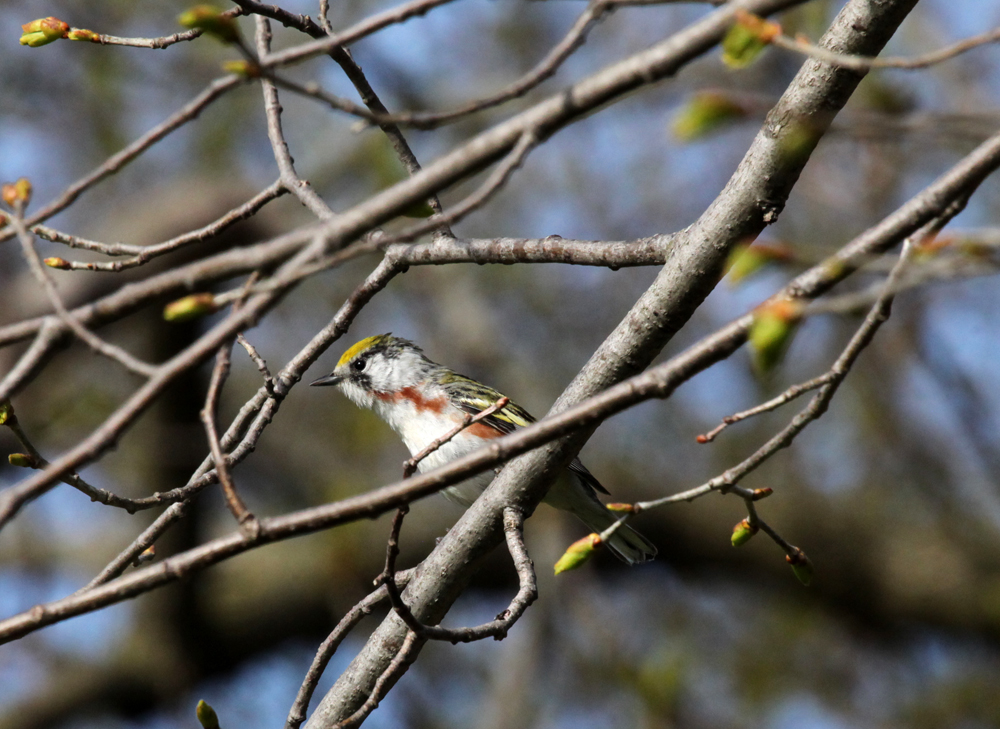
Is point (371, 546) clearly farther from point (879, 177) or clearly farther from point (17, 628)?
point (17, 628)

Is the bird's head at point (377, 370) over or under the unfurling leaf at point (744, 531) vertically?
over

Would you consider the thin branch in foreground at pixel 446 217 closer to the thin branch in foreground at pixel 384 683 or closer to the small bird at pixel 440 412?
the thin branch in foreground at pixel 384 683

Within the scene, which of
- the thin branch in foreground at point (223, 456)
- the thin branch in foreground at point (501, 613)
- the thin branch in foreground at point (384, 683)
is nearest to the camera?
the thin branch in foreground at point (223, 456)

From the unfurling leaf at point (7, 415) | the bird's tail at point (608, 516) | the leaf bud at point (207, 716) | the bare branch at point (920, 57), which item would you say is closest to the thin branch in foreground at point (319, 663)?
the leaf bud at point (207, 716)

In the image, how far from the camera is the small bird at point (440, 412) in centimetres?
558

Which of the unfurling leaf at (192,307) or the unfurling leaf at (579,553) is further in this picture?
the unfurling leaf at (579,553)

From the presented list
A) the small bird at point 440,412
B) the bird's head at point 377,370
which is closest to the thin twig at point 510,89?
the small bird at point 440,412

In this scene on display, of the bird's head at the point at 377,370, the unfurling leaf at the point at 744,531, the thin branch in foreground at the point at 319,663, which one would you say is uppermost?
the bird's head at the point at 377,370

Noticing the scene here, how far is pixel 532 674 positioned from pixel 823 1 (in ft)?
20.4

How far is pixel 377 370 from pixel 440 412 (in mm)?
783

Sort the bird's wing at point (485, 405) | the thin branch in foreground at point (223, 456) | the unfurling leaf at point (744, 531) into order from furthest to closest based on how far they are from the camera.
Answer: the bird's wing at point (485, 405) < the unfurling leaf at point (744, 531) < the thin branch in foreground at point (223, 456)

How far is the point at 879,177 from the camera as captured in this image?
31.2 ft

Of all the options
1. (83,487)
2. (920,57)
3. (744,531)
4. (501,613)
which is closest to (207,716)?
(83,487)

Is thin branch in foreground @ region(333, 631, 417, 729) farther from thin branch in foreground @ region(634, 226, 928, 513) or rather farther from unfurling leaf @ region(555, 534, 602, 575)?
thin branch in foreground @ region(634, 226, 928, 513)
